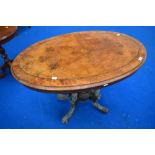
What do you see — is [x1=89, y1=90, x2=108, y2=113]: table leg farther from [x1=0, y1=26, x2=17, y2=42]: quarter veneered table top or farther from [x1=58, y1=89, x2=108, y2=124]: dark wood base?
[x1=0, y1=26, x2=17, y2=42]: quarter veneered table top

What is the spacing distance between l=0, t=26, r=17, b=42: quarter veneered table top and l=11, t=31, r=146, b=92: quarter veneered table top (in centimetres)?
74

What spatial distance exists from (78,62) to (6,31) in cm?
170

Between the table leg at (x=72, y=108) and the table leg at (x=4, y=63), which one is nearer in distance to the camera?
the table leg at (x=72, y=108)

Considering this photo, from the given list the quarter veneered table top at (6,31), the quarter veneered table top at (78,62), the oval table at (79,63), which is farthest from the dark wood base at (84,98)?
the quarter veneered table top at (6,31)

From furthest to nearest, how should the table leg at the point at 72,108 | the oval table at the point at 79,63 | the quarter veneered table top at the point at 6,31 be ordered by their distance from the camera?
the quarter veneered table top at the point at 6,31 < the table leg at the point at 72,108 < the oval table at the point at 79,63

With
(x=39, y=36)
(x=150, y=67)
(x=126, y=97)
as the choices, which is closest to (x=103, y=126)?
(x=126, y=97)

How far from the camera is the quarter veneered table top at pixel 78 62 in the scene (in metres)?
1.65

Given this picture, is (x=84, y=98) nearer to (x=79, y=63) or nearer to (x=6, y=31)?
(x=79, y=63)

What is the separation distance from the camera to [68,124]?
2.41m

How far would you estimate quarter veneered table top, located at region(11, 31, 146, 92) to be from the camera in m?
1.65

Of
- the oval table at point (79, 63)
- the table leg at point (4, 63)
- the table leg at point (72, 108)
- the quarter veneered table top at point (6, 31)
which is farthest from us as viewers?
the table leg at point (4, 63)

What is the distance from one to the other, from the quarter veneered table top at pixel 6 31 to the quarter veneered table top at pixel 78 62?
29.2 inches

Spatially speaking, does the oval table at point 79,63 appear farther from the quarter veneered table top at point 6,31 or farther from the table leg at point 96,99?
the quarter veneered table top at point 6,31

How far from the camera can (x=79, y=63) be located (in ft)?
6.22
